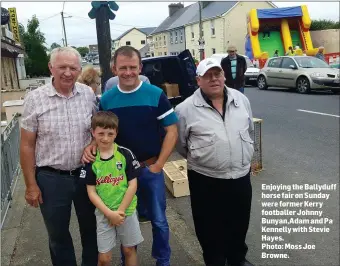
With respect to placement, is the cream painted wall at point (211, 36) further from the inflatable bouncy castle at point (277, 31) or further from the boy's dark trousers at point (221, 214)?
the boy's dark trousers at point (221, 214)

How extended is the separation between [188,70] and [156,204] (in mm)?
5206

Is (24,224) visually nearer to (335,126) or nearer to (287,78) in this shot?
(335,126)

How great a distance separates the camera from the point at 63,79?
246cm

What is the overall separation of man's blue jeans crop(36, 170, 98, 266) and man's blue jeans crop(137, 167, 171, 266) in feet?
1.35

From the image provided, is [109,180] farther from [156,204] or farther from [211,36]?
[211,36]

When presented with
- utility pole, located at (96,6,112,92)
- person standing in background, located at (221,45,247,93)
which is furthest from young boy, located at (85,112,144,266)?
person standing in background, located at (221,45,247,93)

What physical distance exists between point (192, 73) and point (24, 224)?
4681 millimetres

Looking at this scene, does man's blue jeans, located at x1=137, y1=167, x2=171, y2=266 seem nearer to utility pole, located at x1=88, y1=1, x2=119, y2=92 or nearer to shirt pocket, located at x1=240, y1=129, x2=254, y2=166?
shirt pocket, located at x1=240, y1=129, x2=254, y2=166

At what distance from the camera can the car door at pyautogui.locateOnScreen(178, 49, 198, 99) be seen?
7586 mm

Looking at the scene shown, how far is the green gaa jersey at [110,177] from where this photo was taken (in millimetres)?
2465

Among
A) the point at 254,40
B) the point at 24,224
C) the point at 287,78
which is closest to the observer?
the point at 24,224

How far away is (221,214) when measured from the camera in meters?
2.90

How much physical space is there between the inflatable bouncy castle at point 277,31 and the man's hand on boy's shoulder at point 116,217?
21289 mm

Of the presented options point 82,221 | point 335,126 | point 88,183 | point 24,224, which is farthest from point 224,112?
point 335,126
